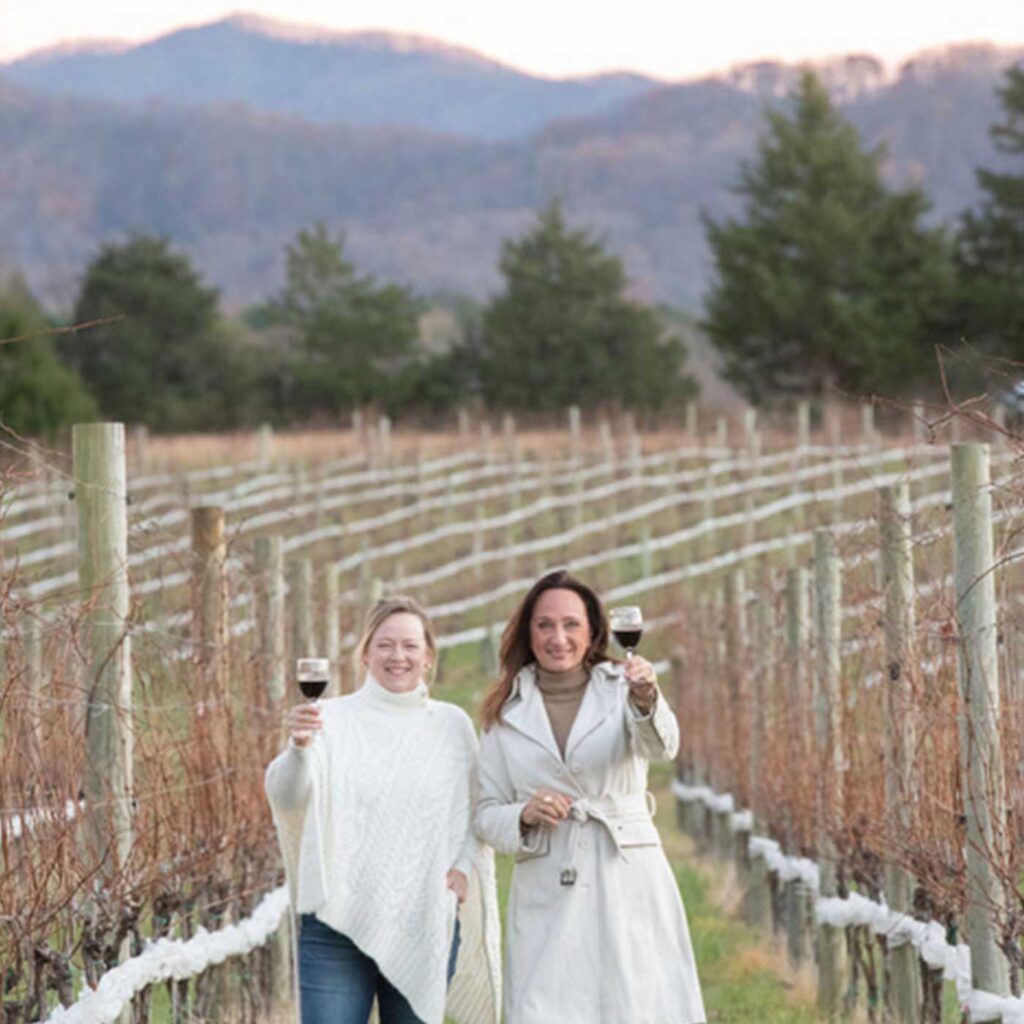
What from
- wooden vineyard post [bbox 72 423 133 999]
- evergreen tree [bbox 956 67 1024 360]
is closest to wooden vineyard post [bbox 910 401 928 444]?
wooden vineyard post [bbox 72 423 133 999]

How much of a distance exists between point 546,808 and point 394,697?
Result: 1.66 ft

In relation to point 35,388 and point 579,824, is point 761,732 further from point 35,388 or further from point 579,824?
point 35,388

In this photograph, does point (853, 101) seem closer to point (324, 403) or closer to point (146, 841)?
point (324, 403)

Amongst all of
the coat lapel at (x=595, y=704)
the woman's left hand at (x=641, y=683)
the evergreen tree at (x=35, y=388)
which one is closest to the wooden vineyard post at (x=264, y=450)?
the evergreen tree at (x=35, y=388)

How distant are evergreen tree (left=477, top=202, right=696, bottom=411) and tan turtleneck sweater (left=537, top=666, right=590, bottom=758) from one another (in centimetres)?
4654

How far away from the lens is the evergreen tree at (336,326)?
54.8 metres

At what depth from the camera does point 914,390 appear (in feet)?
171

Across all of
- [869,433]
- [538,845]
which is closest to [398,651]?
[538,845]

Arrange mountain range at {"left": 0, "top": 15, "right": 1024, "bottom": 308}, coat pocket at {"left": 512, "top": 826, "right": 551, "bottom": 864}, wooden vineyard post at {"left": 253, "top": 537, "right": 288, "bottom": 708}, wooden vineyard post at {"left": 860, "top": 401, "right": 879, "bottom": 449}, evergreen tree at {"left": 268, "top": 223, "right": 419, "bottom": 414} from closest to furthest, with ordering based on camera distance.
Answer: coat pocket at {"left": 512, "top": 826, "right": 551, "bottom": 864}
wooden vineyard post at {"left": 253, "top": 537, "right": 288, "bottom": 708}
wooden vineyard post at {"left": 860, "top": 401, "right": 879, "bottom": 449}
evergreen tree at {"left": 268, "top": 223, "right": 419, "bottom": 414}
mountain range at {"left": 0, "top": 15, "right": 1024, "bottom": 308}

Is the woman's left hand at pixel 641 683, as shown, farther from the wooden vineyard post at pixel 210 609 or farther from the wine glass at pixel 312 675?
the wooden vineyard post at pixel 210 609

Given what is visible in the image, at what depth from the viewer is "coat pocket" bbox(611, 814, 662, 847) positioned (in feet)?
18.9

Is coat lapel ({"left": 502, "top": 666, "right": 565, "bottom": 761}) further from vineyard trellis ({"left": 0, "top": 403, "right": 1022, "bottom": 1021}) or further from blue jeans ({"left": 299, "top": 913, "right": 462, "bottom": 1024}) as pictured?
vineyard trellis ({"left": 0, "top": 403, "right": 1022, "bottom": 1021})

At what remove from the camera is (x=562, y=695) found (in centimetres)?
590

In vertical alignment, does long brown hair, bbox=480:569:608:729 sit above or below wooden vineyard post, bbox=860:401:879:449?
above
